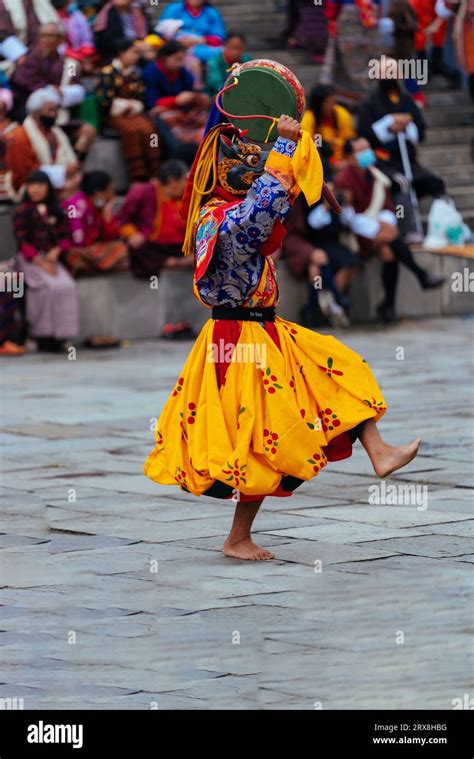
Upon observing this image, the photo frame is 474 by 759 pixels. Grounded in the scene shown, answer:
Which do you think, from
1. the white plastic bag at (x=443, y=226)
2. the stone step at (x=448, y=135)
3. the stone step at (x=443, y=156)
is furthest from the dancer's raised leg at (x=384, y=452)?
the stone step at (x=448, y=135)

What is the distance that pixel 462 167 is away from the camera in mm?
18672

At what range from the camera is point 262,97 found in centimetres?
670

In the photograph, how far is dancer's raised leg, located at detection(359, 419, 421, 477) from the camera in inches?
270

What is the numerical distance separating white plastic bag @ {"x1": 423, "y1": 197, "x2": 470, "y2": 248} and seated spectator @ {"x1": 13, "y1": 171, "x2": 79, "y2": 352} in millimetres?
4027

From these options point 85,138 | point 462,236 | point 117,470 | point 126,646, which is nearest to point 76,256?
point 85,138

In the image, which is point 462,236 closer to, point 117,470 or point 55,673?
point 117,470

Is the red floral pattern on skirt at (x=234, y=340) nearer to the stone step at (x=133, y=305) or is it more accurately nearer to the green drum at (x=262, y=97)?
the green drum at (x=262, y=97)

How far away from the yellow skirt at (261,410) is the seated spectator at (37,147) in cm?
756

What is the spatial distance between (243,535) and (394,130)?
32.1ft

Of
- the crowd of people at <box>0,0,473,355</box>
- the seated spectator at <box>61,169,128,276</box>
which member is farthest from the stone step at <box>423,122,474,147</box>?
the seated spectator at <box>61,169,128,276</box>

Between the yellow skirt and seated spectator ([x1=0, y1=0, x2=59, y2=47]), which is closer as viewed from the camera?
the yellow skirt

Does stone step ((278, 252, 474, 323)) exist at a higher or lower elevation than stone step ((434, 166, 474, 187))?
lower

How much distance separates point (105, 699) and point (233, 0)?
54.5 ft

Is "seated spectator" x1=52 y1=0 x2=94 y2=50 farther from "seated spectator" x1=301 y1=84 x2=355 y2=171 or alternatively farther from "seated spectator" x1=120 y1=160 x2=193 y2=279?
"seated spectator" x1=301 y1=84 x2=355 y2=171
